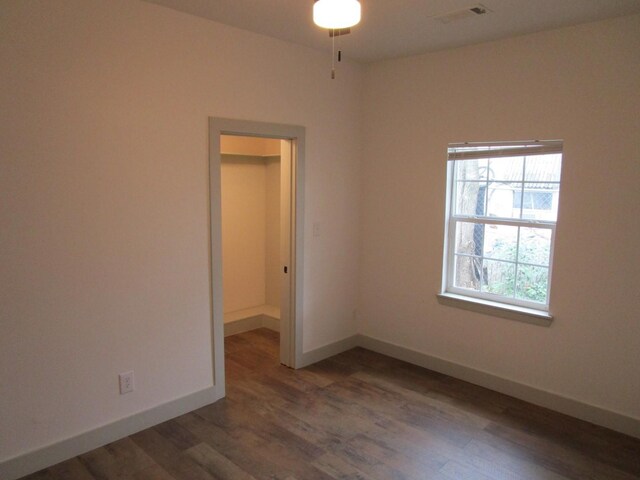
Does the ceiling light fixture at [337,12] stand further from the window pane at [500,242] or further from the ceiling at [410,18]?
the window pane at [500,242]

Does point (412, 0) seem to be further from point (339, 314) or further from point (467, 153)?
point (339, 314)

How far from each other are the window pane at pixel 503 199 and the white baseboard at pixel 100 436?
103 inches

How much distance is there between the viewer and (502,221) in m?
3.42

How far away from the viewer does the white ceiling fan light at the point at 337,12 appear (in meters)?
1.67

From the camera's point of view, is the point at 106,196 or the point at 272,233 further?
the point at 272,233

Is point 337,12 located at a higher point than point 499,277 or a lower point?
higher

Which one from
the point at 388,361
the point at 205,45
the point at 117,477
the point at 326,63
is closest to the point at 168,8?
the point at 205,45

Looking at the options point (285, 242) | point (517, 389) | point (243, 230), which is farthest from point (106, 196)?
point (517, 389)

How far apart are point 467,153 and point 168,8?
244 cm

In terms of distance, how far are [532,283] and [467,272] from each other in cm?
54

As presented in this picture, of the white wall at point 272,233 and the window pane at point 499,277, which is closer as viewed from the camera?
the window pane at point 499,277

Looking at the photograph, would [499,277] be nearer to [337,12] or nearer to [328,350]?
[328,350]

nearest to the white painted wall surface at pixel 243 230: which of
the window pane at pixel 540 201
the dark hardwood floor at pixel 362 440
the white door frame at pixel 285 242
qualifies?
the white door frame at pixel 285 242

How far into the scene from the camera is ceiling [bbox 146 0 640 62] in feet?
8.56
